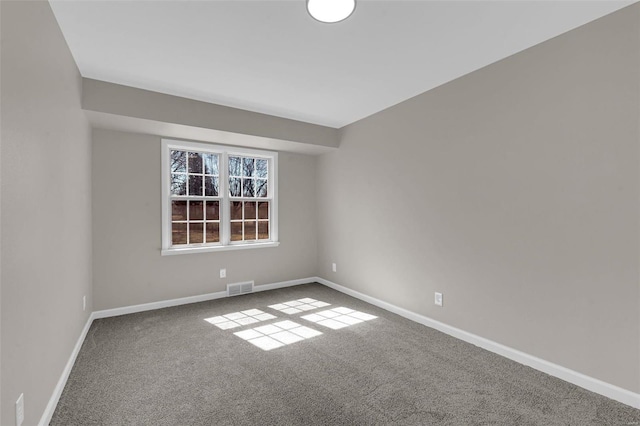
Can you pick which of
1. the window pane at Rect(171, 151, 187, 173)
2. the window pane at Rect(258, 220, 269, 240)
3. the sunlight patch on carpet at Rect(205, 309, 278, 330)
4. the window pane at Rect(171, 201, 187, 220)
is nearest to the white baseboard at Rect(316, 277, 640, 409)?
the sunlight patch on carpet at Rect(205, 309, 278, 330)

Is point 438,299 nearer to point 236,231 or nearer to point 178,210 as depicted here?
point 236,231

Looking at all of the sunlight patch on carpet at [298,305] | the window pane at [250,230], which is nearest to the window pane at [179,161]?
the window pane at [250,230]

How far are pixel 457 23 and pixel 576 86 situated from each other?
3.25ft

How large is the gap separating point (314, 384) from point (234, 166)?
3.33 m

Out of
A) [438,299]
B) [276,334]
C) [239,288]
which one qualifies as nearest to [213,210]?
[239,288]

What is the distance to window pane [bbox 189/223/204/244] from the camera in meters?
4.18

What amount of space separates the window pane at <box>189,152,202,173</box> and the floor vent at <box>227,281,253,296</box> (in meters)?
1.73

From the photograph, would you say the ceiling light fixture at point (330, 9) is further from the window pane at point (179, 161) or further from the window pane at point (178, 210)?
the window pane at point (178, 210)

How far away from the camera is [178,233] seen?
4.10 m

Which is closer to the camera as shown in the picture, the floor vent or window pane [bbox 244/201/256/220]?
the floor vent

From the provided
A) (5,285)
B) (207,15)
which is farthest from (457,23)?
(5,285)

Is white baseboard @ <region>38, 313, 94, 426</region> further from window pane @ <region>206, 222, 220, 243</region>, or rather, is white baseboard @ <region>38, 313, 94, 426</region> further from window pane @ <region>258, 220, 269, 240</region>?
window pane @ <region>258, 220, 269, 240</region>

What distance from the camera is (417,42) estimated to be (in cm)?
235

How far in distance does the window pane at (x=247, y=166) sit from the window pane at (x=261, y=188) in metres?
0.18
